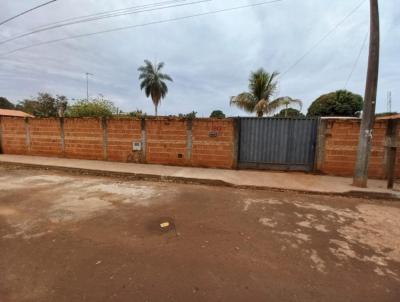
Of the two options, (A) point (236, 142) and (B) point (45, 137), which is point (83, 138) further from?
(A) point (236, 142)

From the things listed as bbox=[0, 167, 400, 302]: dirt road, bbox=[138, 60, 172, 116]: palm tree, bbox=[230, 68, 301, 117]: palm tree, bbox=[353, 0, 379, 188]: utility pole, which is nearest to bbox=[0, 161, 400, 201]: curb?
bbox=[0, 167, 400, 302]: dirt road

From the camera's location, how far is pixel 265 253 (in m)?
3.04

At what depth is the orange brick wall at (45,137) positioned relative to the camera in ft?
35.4

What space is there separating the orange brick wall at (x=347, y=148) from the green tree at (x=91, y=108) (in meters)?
16.4

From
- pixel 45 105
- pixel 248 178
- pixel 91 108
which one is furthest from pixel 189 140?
pixel 45 105

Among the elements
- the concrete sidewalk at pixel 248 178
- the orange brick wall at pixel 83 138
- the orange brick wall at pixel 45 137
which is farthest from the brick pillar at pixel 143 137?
the orange brick wall at pixel 45 137

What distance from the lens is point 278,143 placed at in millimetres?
8156

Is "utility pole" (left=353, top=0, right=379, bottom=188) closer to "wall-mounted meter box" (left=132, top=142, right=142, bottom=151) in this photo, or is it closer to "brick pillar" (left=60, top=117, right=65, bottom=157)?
"wall-mounted meter box" (left=132, top=142, right=142, bottom=151)

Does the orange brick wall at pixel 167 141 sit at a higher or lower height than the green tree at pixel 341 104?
lower

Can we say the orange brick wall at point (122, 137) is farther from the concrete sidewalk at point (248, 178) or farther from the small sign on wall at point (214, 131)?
the small sign on wall at point (214, 131)

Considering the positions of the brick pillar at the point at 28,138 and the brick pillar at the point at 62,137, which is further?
the brick pillar at the point at 28,138

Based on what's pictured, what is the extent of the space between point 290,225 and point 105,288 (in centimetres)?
316

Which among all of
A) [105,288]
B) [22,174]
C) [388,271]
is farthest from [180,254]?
[22,174]

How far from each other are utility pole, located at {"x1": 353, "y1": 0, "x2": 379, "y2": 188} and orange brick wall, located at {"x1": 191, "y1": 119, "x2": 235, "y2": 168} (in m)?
4.09
